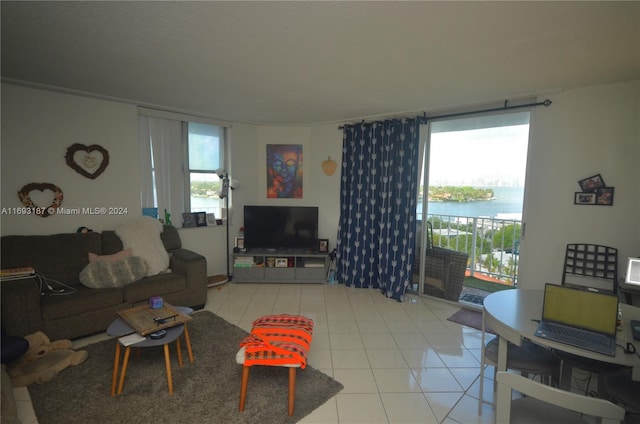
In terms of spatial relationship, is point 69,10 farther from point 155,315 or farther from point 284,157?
point 284,157

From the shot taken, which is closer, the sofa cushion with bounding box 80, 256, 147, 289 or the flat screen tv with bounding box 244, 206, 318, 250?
the sofa cushion with bounding box 80, 256, 147, 289

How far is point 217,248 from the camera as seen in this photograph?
4.59m

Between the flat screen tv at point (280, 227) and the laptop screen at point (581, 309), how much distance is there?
3157mm

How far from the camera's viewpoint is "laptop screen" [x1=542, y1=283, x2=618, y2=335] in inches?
62.5

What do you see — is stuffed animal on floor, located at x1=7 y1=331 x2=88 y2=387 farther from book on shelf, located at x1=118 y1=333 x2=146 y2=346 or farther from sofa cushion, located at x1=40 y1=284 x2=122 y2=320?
book on shelf, located at x1=118 y1=333 x2=146 y2=346

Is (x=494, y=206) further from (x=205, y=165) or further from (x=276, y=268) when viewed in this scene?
(x=205, y=165)

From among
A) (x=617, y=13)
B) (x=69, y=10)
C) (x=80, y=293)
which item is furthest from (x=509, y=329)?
(x=80, y=293)

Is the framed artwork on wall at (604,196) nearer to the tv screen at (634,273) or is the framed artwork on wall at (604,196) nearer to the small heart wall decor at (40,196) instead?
the tv screen at (634,273)

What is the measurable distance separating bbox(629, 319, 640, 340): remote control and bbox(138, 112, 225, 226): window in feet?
14.9

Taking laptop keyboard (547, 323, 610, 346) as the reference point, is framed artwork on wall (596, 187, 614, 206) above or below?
above

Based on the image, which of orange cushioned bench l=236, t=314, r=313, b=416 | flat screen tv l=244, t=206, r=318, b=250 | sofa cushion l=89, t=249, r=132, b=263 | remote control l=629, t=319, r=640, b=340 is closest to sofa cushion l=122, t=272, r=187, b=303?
sofa cushion l=89, t=249, r=132, b=263

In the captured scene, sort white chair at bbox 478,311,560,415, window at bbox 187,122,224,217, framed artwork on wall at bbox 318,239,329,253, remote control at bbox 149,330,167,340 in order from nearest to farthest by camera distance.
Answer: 1. white chair at bbox 478,311,560,415
2. remote control at bbox 149,330,167,340
3. window at bbox 187,122,224,217
4. framed artwork on wall at bbox 318,239,329,253

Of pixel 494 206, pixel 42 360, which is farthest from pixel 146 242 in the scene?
pixel 494 206

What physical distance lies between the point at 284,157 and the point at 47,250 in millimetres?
3101
